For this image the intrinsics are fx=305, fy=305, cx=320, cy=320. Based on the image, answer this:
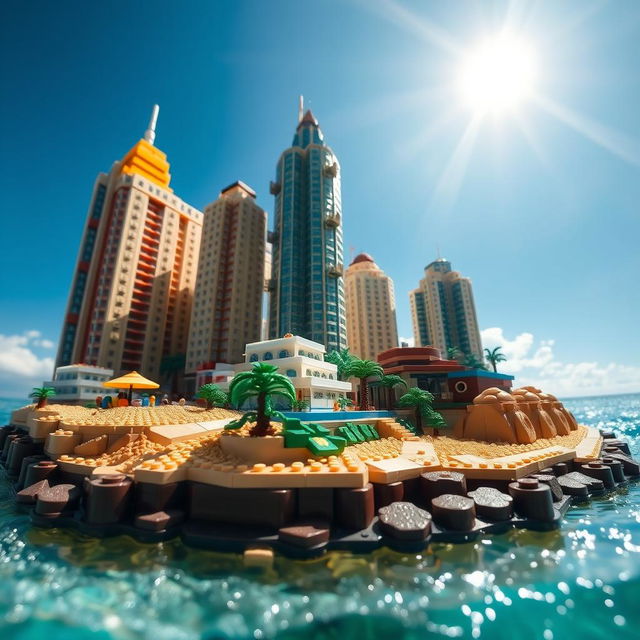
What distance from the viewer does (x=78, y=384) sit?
154 ft

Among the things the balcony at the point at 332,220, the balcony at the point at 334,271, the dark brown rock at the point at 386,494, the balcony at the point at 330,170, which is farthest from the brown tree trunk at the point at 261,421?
the balcony at the point at 330,170

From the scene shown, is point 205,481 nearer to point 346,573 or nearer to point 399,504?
point 346,573

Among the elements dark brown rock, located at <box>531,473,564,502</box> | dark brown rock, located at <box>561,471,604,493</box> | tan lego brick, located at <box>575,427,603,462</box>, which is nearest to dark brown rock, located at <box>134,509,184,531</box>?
dark brown rock, located at <box>531,473,564,502</box>

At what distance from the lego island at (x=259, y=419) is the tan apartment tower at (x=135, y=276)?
0.36 metres

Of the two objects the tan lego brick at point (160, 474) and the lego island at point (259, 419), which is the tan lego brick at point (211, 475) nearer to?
the lego island at point (259, 419)

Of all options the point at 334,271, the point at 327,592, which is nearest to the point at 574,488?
the point at 327,592

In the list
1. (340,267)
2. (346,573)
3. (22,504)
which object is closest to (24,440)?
(22,504)

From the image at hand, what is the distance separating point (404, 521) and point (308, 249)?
67.4 metres

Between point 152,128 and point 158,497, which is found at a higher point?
point 152,128

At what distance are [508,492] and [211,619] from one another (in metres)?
13.1

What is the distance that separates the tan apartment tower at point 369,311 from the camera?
97.4m

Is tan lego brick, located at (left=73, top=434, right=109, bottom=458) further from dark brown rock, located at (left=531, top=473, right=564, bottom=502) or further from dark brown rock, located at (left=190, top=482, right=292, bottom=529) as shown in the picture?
dark brown rock, located at (left=531, top=473, right=564, bottom=502)

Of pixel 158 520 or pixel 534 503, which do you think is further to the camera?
pixel 534 503

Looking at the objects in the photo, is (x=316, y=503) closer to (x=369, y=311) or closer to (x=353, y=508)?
(x=353, y=508)
